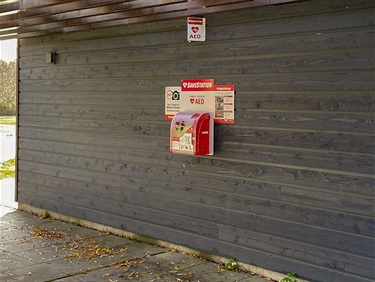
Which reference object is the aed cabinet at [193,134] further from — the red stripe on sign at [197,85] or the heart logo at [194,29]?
the heart logo at [194,29]

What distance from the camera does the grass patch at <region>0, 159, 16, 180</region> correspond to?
12.9 metres

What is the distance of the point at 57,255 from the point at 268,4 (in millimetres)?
3609

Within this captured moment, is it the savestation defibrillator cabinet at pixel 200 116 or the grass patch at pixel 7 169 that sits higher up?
the savestation defibrillator cabinet at pixel 200 116

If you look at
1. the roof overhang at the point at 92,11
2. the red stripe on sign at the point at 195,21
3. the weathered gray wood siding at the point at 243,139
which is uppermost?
the roof overhang at the point at 92,11

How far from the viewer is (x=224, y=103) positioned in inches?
232

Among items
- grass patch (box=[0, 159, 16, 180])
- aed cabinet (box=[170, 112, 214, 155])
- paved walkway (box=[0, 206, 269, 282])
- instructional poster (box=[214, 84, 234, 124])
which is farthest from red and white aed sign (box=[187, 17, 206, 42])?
grass patch (box=[0, 159, 16, 180])

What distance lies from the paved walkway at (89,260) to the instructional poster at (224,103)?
5.16 feet

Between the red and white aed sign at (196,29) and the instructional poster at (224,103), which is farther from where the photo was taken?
the red and white aed sign at (196,29)

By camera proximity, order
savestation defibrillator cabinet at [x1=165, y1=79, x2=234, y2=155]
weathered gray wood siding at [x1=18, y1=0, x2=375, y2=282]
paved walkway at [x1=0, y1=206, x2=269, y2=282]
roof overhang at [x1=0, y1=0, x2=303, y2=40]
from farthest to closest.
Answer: savestation defibrillator cabinet at [x1=165, y1=79, x2=234, y2=155] < roof overhang at [x1=0, y1=0, x2=303, y2=40] < paved walkway at [x1=0, y1=206, x2=269, y2=282] < weathered gray wood siding at [x1=18, y1=0, x2=375, y2=282]

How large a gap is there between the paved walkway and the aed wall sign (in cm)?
158

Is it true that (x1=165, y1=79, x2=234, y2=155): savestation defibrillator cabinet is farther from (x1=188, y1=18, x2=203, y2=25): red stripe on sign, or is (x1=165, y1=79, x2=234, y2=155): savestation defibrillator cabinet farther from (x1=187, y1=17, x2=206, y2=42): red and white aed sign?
(x1=188, y1=18, x2=203, y2=25): red stripe on sign

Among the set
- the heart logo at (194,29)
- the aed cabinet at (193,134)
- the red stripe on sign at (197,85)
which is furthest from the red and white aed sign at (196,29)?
the aed cabinet at (193,134)

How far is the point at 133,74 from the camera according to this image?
6988 millimetres

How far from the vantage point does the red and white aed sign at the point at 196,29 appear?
6.00 meters
